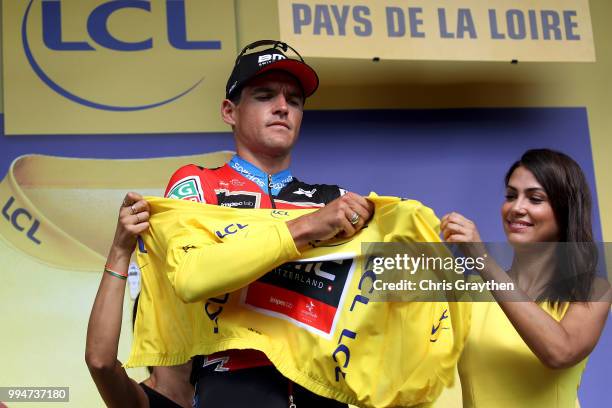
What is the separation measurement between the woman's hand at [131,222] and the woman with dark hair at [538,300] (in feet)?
1.87

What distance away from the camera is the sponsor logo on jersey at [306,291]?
165 centimetres

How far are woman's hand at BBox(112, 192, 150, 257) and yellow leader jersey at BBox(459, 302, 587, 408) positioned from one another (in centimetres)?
67

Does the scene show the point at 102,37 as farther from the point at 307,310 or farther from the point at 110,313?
the point at 307,310

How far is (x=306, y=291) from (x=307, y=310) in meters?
0.04

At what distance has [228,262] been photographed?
1.54 m

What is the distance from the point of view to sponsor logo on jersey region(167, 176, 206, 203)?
5.95ft

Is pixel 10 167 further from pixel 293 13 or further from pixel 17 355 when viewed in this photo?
pixel 293 13

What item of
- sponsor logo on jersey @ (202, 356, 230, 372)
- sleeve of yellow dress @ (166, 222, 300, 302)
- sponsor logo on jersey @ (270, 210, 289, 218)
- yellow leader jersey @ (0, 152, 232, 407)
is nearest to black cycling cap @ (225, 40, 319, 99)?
sponsor logo on jersey @ (270, 210, 289, 218)

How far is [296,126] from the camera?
200cm

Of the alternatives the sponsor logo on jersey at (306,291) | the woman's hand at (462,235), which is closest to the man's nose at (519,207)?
the woman's hand at (462,235)

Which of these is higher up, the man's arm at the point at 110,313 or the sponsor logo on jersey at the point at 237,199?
the sponsor logo on jersey at the point at 237,199

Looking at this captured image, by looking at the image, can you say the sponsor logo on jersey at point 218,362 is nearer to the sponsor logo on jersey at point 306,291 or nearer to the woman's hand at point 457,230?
the sponsor logo on jersey at point 306,291

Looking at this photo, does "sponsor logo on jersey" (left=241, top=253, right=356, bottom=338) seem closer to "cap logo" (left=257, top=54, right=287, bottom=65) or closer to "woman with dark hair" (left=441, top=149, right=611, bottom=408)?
"woman with dark hair" (left=441, top=149, right=611, bottom=408)

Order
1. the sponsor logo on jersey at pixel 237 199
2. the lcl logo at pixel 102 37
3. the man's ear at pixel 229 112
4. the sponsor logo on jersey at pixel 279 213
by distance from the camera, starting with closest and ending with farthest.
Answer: the sponsor logo on jersey at pixel 279 213 → the sponsor logo on jersey at pixel 237 199 → the man's ear at pixel 229 112 → the lcl logo at pixel 102 37
